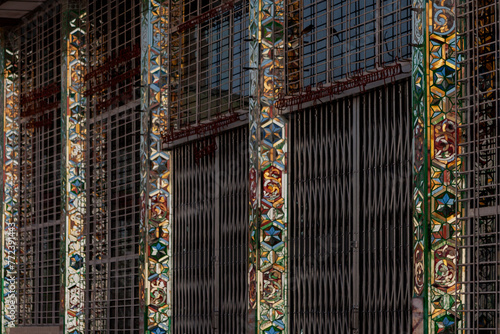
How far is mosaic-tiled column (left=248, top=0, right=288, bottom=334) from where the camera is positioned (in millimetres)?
23938

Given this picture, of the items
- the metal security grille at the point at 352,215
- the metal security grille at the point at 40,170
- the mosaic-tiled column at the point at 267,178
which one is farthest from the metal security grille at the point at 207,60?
the metal security grille at the point at 40,170

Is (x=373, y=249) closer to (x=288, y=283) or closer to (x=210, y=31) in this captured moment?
(x=288, y=283)

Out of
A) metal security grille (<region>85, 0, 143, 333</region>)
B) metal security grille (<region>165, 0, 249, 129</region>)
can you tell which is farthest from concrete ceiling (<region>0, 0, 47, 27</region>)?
metal security grille (<region>165, 0, 249, 129</region>)

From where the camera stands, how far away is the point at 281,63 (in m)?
24.4

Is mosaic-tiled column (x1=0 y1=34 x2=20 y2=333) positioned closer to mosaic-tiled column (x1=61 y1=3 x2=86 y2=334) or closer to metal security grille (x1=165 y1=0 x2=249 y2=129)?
mosaic-tiled column (x1=61 y1=3 x2=86 y2=334)

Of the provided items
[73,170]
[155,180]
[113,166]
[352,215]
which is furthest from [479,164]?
[73,170]

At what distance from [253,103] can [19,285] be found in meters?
17.9

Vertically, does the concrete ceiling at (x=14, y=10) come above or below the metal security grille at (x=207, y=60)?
above

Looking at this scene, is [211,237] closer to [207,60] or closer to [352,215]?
[207,60]

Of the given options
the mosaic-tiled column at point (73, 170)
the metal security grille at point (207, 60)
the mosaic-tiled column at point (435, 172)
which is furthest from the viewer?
the mosaic-tiled column at point (73, 170)

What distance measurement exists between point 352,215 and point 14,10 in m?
21.3

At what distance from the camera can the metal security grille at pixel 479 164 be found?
57.7 feet

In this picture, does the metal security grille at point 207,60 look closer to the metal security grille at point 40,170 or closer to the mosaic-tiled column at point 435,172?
the mosaic-tiled column at point 435,172

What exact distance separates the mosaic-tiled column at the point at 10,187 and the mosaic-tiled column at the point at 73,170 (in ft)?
16.3
